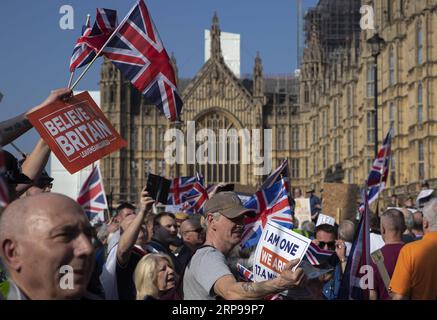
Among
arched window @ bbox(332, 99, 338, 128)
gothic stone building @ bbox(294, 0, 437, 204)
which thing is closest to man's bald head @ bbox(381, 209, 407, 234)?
gothic stone building @ bbox(294, 0, 437, 204)

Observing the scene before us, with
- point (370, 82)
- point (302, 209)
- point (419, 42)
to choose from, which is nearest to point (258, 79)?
point (370, 82)

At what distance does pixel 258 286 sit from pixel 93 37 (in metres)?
3.31

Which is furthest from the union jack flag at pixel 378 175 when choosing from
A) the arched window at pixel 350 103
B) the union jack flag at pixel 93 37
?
the arched window at pixel 350 103

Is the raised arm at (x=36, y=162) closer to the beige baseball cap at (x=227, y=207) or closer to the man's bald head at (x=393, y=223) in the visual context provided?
the beige baseball cap at (x=227, y=207)

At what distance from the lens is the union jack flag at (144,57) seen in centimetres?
657

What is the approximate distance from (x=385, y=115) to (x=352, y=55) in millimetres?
9560

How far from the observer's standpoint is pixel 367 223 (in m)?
5.61

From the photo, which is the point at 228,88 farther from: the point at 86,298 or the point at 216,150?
the point at 86,298

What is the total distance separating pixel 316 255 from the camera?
637 centimetres

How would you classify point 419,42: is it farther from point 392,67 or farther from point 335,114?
point 335,114

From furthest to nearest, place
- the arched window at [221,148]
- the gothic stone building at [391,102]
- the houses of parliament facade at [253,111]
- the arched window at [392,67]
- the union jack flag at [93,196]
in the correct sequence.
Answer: the arched window at [221,148] → the houses of parliament facade at [253,111] → the arched window at [392,67] → the gothic stone building at [391,102] → the union jack flag at [93,196]

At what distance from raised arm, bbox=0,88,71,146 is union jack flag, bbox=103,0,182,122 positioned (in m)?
1.66

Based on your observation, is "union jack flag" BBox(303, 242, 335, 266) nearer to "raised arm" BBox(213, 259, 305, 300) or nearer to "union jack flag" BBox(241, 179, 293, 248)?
"union jack flag" BBox(241, 179, 293, 248)
